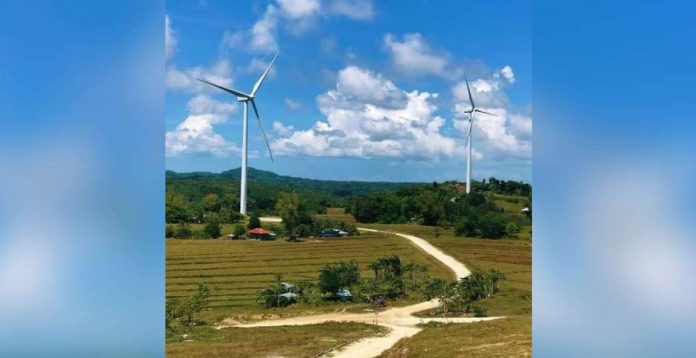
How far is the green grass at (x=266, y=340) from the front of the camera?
11.8 metres

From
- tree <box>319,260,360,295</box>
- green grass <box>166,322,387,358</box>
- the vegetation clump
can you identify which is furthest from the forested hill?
green grass <box>166,322,387,358</box>

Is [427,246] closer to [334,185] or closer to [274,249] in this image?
[334,185]

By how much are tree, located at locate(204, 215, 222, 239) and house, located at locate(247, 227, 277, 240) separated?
0.65 meters

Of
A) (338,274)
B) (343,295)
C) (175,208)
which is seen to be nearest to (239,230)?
(175,208)

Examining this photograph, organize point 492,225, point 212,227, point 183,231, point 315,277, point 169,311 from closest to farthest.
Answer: point 169,311, point 315,277, point 183,231, point 212,227, point 492,225

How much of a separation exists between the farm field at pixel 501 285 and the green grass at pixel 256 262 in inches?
18.8

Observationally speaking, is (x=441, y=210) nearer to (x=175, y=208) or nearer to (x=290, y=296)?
(x=290, y=296)

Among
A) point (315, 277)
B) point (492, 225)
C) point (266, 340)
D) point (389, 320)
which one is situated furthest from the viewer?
point (492, 225)

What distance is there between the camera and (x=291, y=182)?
13.0m

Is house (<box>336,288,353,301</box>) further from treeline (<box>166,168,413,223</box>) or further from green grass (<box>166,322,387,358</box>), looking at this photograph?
treeline (<box>166,168,413,223</box>)

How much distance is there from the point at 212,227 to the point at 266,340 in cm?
261

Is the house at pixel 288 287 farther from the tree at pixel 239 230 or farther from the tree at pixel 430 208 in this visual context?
the tree at pixel 430 208

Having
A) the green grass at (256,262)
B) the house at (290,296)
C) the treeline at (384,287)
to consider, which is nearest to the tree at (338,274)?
the treeline at (384,287)

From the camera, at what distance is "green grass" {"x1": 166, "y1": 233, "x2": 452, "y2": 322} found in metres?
12.8
